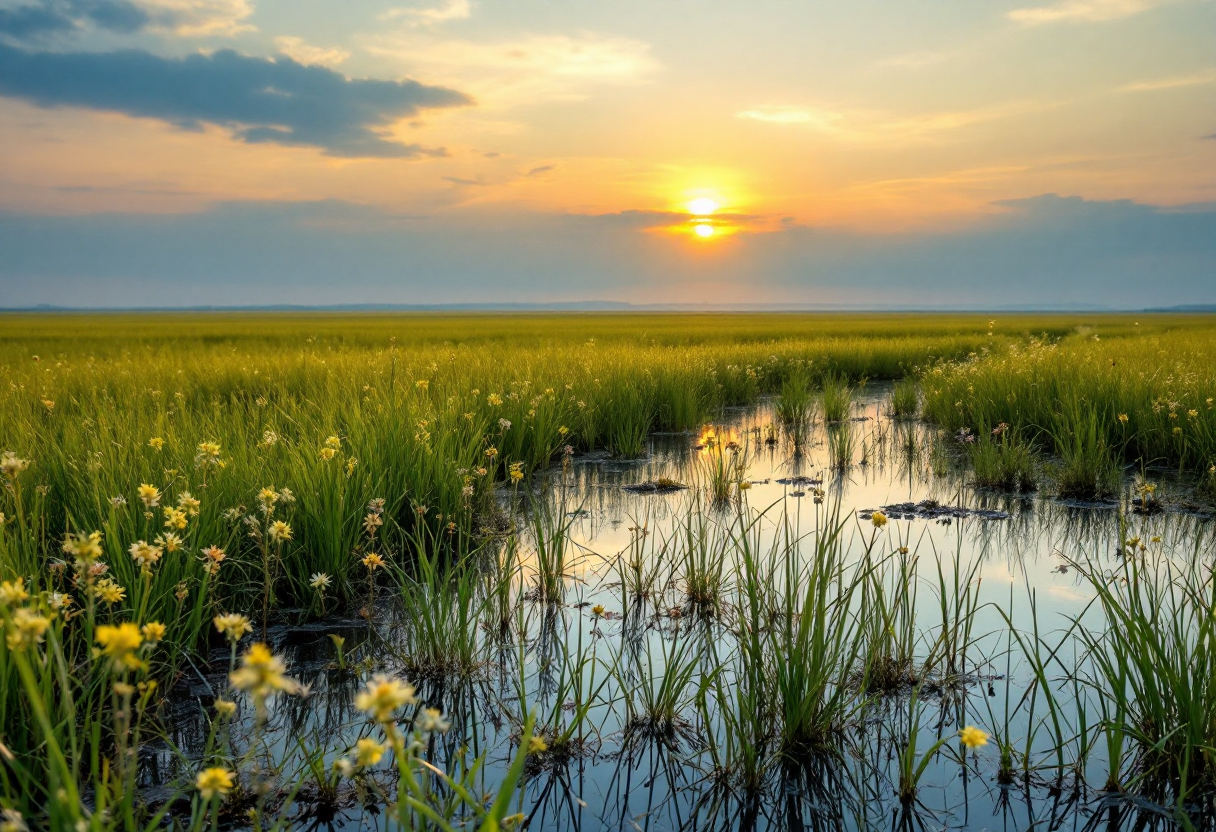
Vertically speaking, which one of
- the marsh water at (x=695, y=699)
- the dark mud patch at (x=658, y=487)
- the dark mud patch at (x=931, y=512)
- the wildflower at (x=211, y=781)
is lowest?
the marsh water at (x=695, y=699)

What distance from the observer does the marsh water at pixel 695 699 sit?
2.48m

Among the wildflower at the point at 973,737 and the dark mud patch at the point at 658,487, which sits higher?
the wildflower at the point at 973,737

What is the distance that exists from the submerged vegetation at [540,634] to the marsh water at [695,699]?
0.7 inches

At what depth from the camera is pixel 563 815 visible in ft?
8.03

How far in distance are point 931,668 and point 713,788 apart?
1.27m

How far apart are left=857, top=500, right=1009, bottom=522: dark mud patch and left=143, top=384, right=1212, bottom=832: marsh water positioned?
0.89ft

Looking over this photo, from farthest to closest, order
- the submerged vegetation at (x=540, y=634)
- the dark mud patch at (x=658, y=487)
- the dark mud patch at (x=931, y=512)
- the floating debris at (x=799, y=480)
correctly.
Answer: the floating debris at (x=799, y=480) → the dark mud patch at (x=658, y=487) → the dark mud patch at (x=931, y=512) → the submerged vegetation at (x=540, y=634)

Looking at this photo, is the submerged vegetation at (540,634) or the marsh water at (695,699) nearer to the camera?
the submerged vegetation at (540,634)

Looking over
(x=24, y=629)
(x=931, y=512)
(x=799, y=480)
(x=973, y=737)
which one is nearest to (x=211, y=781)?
(x=24, y=629)

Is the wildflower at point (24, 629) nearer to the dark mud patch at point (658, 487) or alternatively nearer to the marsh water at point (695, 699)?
the marsh water at point (695, 699)

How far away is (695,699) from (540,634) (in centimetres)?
118

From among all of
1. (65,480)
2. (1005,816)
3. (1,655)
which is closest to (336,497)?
(65,480)

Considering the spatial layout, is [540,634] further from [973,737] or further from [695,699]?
[973,737]

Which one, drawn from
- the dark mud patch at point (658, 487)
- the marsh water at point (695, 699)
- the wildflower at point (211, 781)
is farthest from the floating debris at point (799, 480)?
the wildflower at point (211, 781)
